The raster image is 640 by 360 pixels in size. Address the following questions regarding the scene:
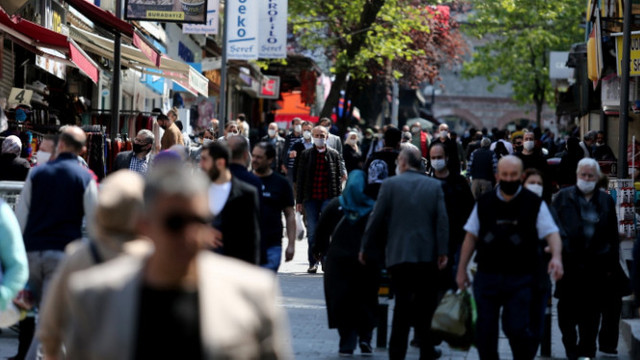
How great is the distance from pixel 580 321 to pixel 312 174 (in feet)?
21.1

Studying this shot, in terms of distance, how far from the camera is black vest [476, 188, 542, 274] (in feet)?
28.6

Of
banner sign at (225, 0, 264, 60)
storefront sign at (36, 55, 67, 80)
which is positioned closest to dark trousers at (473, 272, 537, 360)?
storefront sign at (36, 55, 67, 80)

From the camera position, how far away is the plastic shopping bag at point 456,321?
8992mm

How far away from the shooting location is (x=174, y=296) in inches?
143

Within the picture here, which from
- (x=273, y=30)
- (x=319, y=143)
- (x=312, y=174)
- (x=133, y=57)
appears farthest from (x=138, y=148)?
(x=273, y=30)

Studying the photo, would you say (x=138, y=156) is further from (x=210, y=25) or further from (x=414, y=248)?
(x=210, y=25)

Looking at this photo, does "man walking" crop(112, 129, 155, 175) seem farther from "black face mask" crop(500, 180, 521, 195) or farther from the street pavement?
"black face mask" crop(500, 180, 521, 195)

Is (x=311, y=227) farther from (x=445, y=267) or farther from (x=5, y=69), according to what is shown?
(x=445, y=267)

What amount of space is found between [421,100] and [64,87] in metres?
62.3

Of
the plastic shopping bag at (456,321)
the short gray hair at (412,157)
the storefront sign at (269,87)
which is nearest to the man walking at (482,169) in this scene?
the short gray hair at (412,157)

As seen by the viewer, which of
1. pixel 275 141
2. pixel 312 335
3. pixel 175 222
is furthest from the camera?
pixel 275 141

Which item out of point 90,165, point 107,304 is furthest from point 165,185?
point 90,165

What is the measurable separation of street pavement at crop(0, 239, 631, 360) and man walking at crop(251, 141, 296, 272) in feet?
3.19

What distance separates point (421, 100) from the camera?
83.9 m
